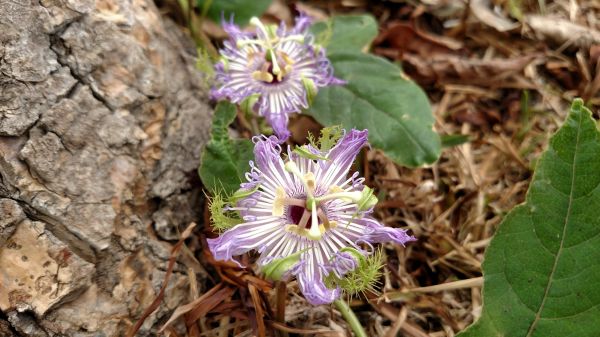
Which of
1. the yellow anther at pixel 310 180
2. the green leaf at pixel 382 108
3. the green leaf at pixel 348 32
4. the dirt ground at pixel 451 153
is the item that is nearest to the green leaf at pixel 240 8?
the dirt ground at pixel 451 153

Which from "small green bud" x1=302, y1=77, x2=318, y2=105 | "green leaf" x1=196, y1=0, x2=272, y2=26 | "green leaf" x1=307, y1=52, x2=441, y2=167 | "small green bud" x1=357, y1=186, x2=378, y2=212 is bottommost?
"green leaf" x1=307, y1=52, x2=441, y2=167

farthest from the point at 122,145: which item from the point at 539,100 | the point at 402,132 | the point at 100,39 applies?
the point at 539,100

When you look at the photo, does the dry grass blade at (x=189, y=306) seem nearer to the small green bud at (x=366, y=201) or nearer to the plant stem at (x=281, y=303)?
the plant stem at (x=281, y=303)

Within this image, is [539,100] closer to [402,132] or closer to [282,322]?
[402,132]

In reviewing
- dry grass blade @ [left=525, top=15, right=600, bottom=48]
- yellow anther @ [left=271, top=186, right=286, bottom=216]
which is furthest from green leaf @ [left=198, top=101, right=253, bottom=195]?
dry grass blade @ [left=525, top=15, right=600, bottom=48]

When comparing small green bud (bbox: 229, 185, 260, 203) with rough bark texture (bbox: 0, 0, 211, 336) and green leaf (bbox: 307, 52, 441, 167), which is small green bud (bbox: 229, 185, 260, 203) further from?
green leaf (bbox: 307, 52, 441, 167)

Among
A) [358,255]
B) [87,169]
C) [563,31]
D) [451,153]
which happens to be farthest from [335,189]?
[563,31]

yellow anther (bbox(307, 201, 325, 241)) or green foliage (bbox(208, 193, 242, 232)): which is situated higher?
green foliage (bbox(208, 193, 242, 232))
